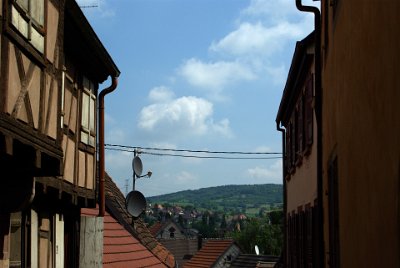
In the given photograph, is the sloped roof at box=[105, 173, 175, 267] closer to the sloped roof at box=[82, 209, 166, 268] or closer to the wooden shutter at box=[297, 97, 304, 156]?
the sloped roof at box=[82, 209, 166, 268]

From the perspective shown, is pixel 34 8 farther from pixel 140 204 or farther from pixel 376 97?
pixel 140 204

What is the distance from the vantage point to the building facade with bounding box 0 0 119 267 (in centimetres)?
763

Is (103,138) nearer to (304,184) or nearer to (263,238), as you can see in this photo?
(304,184)

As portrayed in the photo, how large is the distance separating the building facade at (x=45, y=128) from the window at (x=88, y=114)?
0.02m

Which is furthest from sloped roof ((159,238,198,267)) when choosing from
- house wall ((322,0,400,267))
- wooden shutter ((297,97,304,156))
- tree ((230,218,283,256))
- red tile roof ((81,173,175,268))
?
house wall ((322,0,400,267))

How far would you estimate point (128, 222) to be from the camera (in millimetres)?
20328

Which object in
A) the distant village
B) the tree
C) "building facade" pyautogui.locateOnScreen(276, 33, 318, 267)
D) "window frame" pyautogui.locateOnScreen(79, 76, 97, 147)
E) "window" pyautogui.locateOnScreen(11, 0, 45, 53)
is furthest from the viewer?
the tree

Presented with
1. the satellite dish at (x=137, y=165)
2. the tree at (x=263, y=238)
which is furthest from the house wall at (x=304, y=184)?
the tree at (x=263, y=238)

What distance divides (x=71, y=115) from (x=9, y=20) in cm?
528

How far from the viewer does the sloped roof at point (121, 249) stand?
54.3 ft

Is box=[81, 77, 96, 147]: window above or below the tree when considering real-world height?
above

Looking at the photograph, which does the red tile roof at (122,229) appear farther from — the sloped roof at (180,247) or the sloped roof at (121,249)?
the sloped roof at (180,247)

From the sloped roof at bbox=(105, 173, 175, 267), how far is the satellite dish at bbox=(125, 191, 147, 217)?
35cm

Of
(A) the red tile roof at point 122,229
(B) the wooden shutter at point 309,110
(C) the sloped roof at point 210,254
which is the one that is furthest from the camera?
(C) the sloped roof at point 210,254
